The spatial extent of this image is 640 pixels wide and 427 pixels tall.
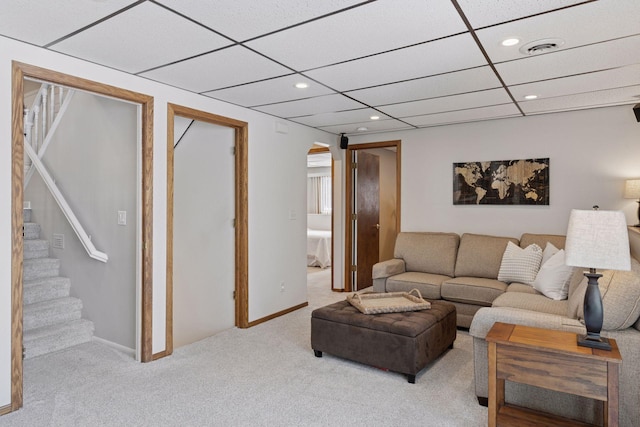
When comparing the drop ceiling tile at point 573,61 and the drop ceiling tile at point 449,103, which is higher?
the drop ceiling tile at point 449,103

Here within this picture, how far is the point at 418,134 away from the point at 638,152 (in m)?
2.32

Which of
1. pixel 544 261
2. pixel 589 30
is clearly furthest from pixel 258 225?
pixel 589 30

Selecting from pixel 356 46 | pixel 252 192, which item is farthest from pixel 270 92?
pixel 356 46

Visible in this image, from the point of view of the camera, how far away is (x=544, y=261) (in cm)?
394

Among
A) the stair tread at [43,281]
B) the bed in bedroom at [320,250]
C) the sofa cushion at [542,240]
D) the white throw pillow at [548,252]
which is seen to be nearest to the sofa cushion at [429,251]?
the sofa cushion at [542,240]

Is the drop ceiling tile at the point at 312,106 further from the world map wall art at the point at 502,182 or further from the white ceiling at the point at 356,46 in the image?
the world map wall art at the point at 502,182

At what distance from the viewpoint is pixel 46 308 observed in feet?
12.4

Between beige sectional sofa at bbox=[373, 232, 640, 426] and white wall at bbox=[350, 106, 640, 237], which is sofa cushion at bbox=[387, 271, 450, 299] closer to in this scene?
beige sectional sofa at bbox=[373, 232, 640, 426]

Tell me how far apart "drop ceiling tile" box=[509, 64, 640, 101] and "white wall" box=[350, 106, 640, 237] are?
943mm

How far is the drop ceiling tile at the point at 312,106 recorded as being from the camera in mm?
3820

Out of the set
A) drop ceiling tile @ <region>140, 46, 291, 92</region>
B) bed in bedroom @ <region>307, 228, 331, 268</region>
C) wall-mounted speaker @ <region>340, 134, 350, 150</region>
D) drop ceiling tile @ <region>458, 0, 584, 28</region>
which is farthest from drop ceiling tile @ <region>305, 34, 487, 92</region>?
bed in bedroom @ <region>307, 228, 331, 268</region>

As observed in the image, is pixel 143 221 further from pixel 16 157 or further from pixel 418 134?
pixel 418 134

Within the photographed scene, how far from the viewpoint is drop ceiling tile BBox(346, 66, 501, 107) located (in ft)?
10.2

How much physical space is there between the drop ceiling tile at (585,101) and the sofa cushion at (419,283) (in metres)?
2.01
